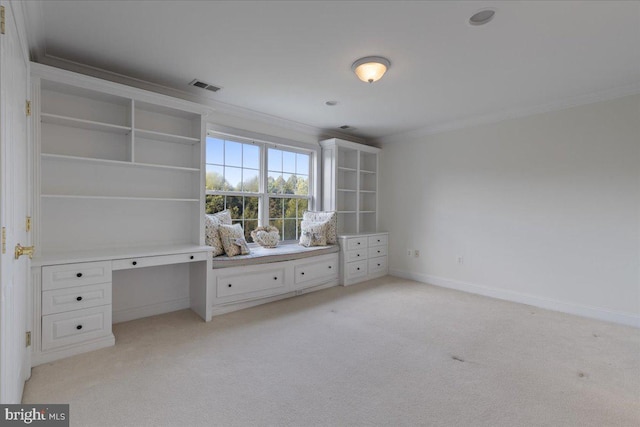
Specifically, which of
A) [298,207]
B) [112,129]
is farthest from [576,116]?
[112,129]

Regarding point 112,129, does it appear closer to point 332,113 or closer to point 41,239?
point 41,239

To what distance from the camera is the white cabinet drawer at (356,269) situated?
4591mm

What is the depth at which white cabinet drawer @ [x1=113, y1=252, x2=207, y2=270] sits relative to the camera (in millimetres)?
2566

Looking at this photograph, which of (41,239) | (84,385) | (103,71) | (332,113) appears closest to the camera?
(84,385)

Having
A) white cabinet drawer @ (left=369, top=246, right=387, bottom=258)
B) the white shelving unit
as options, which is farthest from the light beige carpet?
the white shelving unit

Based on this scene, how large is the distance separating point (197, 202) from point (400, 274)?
3.45 m

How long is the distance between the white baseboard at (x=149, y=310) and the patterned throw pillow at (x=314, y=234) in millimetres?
1725

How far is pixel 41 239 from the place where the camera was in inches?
Result: 101

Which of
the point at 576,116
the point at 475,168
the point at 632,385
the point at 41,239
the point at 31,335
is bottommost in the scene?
the point at 632,385

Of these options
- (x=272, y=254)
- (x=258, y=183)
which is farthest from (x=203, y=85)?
(x=272, y=254)

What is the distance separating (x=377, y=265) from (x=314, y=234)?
137 centimetres

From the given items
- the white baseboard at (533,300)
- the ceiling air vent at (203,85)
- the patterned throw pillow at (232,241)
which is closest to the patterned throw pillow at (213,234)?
the patterned throw pillow at (232,241)

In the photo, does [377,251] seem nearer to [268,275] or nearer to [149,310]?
[268,275]

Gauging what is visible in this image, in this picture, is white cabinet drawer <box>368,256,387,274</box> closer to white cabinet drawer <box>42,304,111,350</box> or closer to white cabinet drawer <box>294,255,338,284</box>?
white cabinet drawer <box>294,255,338,284</box>
